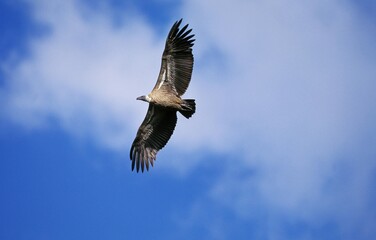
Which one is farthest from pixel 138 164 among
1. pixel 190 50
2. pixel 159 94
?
pixel 190 50

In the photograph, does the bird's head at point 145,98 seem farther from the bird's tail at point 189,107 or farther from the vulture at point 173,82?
the bird's tail at point 189,107

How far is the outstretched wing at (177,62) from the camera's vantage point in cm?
2000

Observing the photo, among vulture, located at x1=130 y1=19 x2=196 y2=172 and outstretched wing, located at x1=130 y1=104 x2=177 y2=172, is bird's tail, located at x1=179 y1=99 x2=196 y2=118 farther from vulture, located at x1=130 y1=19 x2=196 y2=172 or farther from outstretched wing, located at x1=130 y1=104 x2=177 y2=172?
outstretched wing, located at x1=130 y1=104 x2=177 y2=172

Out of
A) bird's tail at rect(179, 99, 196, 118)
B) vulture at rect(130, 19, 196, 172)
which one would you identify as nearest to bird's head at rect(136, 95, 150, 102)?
vulture at rect(130, 19, 196, 172)

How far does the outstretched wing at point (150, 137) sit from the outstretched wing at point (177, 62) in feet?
3.65

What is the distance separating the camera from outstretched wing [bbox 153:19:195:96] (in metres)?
20.0

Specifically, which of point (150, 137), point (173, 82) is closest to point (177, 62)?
point (173, 82)

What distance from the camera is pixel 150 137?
21391mm

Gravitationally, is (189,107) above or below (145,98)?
below

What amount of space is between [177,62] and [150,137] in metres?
2.62

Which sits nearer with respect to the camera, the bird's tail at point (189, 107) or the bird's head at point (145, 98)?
the bird's tail at point (189, 107)

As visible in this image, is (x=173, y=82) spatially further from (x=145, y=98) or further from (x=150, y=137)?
(x=150, y=137)

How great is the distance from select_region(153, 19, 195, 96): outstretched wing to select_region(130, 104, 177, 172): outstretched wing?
1111mm

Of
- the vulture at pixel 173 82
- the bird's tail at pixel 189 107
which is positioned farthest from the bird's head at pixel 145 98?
the bird's tail at pixel 189 107
